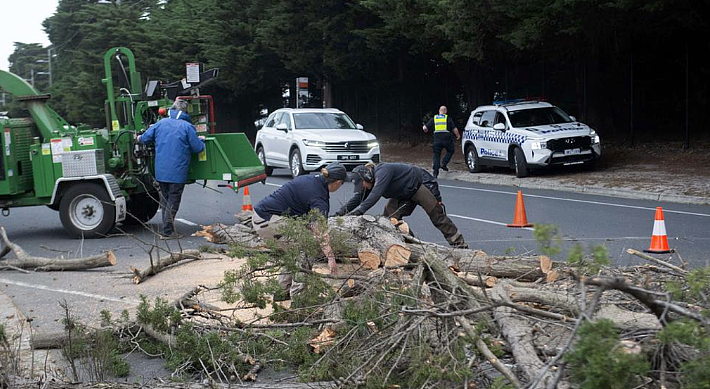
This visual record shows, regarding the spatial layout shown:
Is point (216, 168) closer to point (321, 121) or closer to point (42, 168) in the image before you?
point (42, 168)

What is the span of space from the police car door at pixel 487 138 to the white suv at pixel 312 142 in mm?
2819

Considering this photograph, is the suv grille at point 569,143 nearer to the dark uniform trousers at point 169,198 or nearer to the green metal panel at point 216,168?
the green metal panel at point 216,168

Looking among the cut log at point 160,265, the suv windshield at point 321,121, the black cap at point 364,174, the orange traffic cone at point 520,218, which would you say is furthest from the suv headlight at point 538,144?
the cut log at point 160,265

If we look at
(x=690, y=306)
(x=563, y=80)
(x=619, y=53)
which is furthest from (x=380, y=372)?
(x=563, y=80)

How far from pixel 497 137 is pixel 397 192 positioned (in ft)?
44.0

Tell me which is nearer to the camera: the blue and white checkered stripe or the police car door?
the blue and white checkered stripe

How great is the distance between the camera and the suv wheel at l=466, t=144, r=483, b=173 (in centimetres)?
2458

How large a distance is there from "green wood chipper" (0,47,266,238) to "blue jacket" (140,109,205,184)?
511 millimetres

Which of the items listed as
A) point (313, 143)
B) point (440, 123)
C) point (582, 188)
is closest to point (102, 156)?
point (313, 143)

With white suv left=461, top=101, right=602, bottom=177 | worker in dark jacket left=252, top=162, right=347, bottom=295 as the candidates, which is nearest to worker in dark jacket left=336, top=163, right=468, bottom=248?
worker in dark jacket left=252, top=162, right=347, bottom=295

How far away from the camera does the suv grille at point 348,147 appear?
22.7 m

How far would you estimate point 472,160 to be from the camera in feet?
81.5

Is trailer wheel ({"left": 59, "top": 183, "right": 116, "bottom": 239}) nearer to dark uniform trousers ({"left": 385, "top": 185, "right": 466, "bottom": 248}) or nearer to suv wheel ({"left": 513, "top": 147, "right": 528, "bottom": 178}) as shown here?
dark uniform trousers ({"left": 385, "top": 185, "right": 466, "bottom": 248})

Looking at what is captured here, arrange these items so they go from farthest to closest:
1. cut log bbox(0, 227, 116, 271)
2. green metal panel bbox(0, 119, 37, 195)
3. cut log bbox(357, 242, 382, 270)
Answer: green metal panel bbox(0, 119, 37, 195) < cut log bbox(0, 227, 116, 271) < cut log bbox(357, 242, 382, 270)
